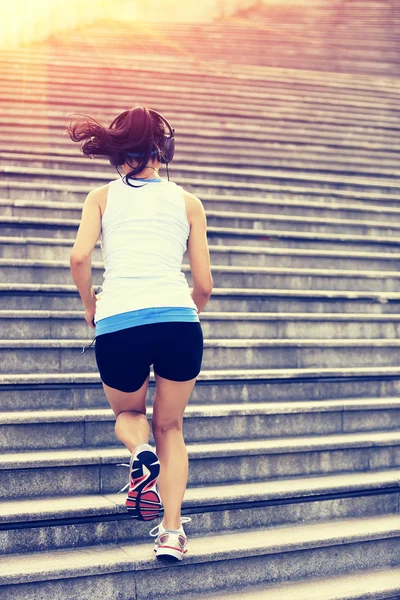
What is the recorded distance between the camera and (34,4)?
12.9 metres

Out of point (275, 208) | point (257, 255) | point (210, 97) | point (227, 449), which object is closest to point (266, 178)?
point (275, 208)

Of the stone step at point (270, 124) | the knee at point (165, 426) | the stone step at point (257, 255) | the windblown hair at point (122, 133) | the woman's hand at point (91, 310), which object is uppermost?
the stone step at point (270, 124)

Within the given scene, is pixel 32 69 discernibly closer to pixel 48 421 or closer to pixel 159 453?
pixel 48 421

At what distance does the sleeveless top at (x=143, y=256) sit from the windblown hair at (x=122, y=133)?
0.42 ft

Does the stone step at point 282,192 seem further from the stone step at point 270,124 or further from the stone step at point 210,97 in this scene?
the stone step at point 270,124

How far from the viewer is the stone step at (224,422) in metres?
3.64

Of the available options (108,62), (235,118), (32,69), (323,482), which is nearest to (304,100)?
(235,118)

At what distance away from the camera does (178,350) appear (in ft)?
8.79

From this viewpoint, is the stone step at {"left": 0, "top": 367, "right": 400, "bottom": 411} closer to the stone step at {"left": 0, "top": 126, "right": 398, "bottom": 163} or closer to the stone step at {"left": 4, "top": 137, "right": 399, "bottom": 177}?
the stone step at {"left": 4, "top": 137, "right": 399, "bottom": 177}

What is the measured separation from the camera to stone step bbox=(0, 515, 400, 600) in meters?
2.99

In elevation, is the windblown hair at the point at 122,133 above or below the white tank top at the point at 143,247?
above

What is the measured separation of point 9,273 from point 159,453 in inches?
95.7

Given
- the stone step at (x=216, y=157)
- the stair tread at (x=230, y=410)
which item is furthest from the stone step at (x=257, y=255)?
the stone step at (x=216, y=157)

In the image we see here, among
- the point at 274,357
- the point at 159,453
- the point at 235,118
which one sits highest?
the point at 235,118
